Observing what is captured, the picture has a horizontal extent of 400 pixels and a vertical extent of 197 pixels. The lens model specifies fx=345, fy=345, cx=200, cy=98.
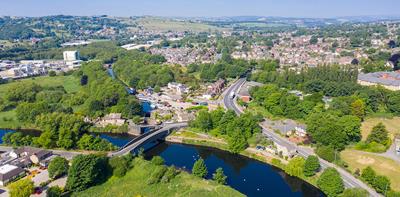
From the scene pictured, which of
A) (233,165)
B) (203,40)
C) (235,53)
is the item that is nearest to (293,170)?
(233,165)

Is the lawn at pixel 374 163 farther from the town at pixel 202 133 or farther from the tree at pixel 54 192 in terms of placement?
the tree at pixel 54 192

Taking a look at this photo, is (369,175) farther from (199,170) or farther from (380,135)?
(199,170)

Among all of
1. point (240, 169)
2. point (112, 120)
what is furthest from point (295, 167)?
point (112, 120)

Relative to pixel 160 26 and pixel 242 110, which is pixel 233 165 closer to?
pixel 242 110

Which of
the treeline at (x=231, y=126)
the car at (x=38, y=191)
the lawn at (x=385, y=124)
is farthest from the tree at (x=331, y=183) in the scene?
the car at (x=38, y=191)

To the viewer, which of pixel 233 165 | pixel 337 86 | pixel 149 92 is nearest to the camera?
pixel 233 165

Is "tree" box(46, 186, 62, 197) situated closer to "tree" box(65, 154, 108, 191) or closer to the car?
"tree" box(65, 154, 108, 191)
